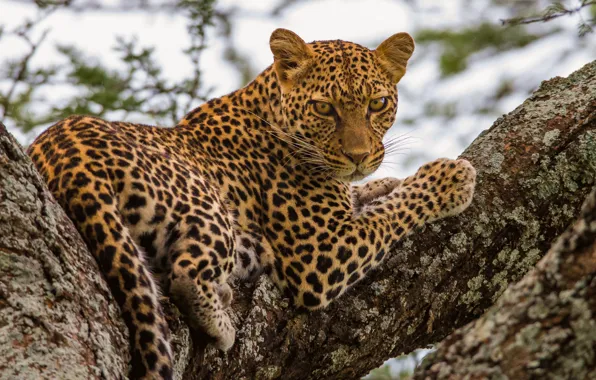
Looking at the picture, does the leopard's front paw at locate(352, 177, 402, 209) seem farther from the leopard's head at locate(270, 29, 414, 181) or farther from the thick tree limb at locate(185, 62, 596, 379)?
the thick tree limb at locate(185, 62, 596, 379)

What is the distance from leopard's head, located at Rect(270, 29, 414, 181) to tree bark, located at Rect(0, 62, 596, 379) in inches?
30.4

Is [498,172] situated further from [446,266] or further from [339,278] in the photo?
[339,278]

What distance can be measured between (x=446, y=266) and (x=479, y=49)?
28.7ft

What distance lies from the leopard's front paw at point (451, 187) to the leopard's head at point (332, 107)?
0.49 m

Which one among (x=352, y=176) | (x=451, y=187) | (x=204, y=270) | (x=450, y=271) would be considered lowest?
(x=204, y=270)

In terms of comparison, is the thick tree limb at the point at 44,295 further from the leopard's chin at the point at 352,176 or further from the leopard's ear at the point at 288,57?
the leopard's ear at the point at 288,57

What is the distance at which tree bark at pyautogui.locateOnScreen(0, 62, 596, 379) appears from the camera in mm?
5059

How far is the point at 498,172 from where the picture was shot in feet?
19.1

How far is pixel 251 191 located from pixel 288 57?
1116 mm

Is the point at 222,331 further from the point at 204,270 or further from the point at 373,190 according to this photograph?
the point at 373,190

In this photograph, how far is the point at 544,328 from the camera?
256 cm

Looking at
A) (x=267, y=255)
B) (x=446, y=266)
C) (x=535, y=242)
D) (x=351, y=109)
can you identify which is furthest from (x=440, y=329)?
(x=351, y=109)

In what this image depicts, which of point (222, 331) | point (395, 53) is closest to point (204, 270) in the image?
point (222, 331)

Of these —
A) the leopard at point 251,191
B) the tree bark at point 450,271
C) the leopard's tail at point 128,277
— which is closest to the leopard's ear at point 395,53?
the leopard at point 251,191
